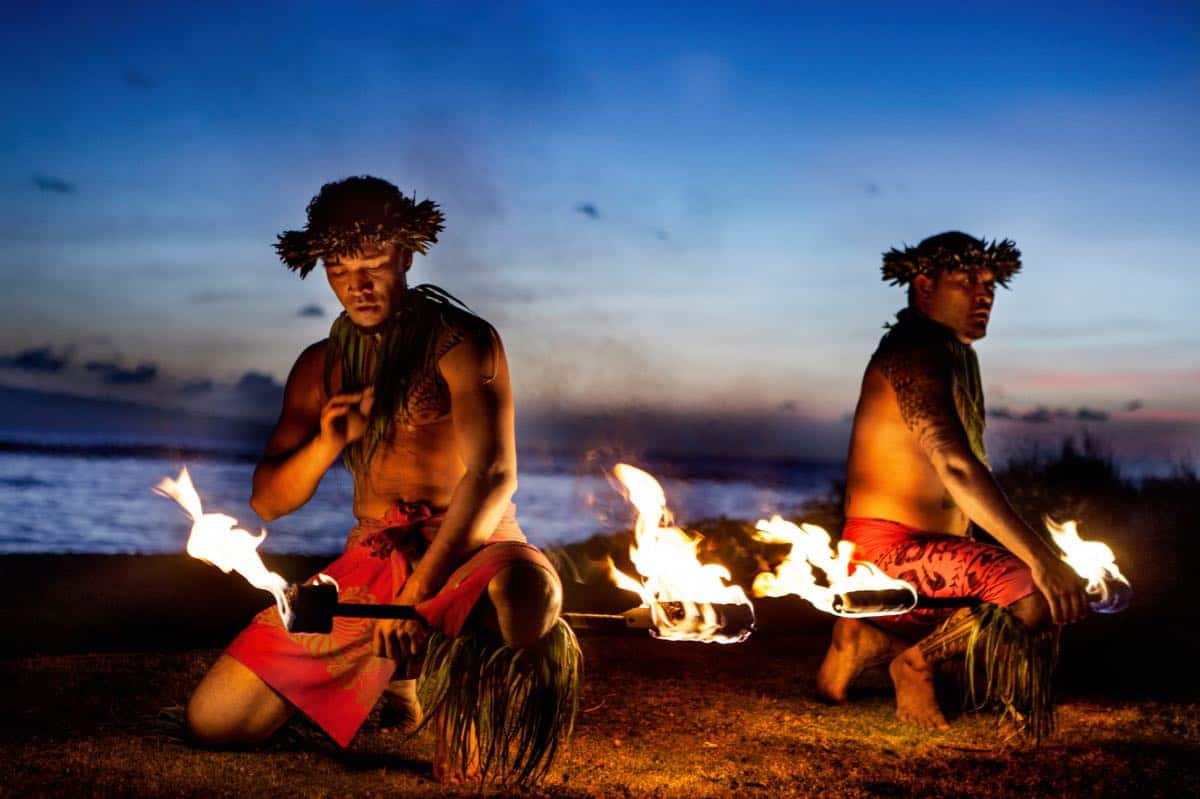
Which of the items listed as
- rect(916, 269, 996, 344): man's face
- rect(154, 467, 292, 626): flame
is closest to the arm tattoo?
rect(916, 269, 996, 344): man's face

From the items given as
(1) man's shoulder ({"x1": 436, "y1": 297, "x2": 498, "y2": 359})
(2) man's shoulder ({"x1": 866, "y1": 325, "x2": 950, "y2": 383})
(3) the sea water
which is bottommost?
(3) the sea water

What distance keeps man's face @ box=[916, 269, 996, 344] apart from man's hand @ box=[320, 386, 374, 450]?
261 centimetres

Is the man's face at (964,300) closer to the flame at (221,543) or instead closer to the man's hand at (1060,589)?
the man's hand at (1060,589)

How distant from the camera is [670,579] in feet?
13.1

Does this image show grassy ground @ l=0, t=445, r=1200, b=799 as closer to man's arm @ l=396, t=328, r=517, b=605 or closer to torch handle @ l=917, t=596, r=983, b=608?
torch handle @ l=917, t=596, r=983, b=608

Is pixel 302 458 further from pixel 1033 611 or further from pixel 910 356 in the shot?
pixel 1033 611

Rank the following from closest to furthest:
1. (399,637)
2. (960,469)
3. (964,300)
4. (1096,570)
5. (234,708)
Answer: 1. (399,637)
2. (234,708)
3. (960,469)
4. (1096,570)
5. (964,300)

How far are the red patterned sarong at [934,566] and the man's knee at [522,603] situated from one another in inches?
72.8

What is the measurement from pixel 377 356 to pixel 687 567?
1357 millimetres

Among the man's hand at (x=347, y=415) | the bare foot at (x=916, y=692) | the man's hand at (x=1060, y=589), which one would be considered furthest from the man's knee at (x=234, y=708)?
the man's hand at (x=1060, y=589)

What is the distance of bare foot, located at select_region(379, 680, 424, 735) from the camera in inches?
180

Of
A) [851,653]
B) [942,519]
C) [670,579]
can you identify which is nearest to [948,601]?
[942,519]

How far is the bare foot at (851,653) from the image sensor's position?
5.02m

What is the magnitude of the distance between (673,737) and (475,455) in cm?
165
